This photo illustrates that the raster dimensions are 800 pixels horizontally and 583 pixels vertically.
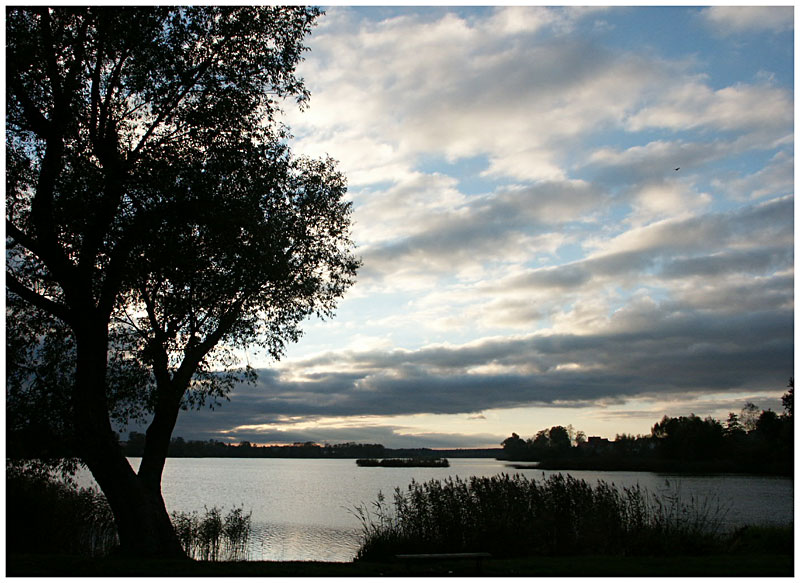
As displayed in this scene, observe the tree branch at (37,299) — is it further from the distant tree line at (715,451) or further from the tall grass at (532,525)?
the distant tree line at (715,451)

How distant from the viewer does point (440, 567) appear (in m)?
12.4

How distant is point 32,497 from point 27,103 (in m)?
10.3

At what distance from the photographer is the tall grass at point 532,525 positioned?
14.5 meters

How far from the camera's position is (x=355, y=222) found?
1911 cm

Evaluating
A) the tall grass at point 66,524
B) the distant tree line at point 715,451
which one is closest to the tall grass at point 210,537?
the tall grass at point 66,524

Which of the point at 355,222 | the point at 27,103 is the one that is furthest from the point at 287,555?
the point at 27,103

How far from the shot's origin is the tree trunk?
14.2 m

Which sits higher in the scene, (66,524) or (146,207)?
(146,207)

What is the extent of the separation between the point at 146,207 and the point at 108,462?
5941 mm

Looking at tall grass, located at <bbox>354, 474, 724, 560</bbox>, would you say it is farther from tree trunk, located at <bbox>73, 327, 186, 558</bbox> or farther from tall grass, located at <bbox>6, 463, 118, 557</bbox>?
tall grass, located at <bbox>6, 463, 118, 557</bbox>

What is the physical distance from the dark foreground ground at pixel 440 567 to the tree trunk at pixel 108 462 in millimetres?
1609

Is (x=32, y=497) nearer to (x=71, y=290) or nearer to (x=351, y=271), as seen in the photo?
(x=71, y=290)

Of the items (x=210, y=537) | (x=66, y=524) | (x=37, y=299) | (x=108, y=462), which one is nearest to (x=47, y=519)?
(x=66, y=524)

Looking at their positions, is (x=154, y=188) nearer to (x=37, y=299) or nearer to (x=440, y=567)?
(x=37, y=299)
